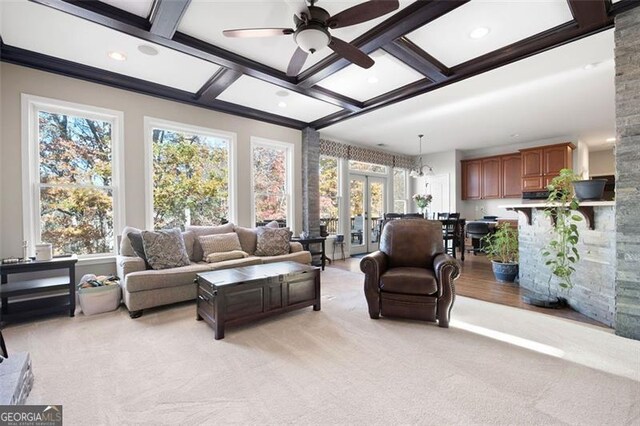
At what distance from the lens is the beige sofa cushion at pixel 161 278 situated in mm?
2865

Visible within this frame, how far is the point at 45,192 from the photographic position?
328 cm

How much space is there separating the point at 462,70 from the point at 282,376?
3683 mm

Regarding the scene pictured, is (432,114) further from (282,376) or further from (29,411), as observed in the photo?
(29,411)

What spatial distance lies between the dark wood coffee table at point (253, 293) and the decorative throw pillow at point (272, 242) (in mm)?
1051

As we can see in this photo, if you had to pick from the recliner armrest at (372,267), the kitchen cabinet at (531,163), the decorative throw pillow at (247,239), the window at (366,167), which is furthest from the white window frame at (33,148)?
the kitchen cabinet at (531,163)

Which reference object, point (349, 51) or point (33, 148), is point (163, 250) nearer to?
point (33, 148)

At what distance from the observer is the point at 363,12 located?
6.60 feet

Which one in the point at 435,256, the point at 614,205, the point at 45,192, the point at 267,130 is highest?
the point at 267,130

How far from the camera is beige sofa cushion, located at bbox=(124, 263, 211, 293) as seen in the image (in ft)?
9.40

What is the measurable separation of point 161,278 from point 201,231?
43.6 inches

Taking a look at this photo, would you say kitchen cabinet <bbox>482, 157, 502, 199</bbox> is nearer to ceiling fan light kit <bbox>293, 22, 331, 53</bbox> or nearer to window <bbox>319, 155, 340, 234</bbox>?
window <bbox>319, 155, 340, 234</bbox>

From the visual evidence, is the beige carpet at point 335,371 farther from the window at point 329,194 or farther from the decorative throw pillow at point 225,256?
the window at point 329,194

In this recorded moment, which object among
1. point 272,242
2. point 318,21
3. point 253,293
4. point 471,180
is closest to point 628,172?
point 318,21

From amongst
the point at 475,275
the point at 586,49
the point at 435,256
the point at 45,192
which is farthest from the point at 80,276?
the point at 586,49
